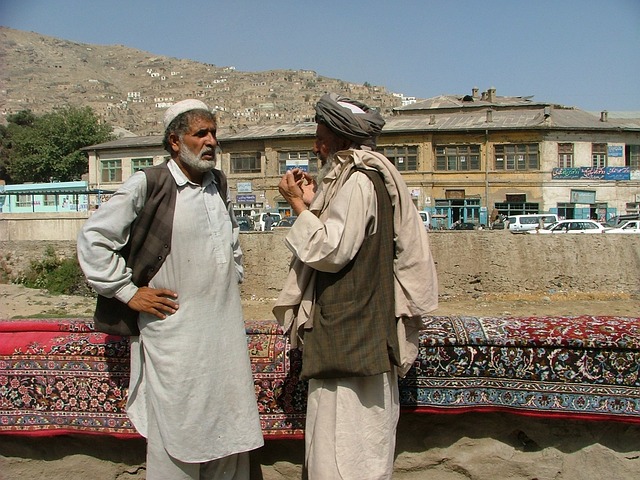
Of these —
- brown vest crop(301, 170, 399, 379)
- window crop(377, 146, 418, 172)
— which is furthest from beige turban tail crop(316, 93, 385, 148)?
window crop(377, 146, 418, 172)

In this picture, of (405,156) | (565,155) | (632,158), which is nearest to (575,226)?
(565,155)

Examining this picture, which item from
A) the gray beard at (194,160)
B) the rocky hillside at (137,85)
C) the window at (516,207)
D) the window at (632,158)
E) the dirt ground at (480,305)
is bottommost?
the dirt ground at (480,305)

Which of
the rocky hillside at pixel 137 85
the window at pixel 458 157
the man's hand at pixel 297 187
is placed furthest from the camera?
the rocky hillside at pixel 137 85

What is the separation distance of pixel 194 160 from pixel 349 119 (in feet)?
1.91

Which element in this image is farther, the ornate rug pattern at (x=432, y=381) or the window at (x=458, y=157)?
the window at (x=458, y=157)

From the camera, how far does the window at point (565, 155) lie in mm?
32000

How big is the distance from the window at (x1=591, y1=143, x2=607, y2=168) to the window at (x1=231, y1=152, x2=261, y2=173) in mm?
18520

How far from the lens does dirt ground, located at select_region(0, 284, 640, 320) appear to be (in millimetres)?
15828

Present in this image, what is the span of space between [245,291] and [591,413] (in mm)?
16006

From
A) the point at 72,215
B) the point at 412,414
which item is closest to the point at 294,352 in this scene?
the point at 412,414

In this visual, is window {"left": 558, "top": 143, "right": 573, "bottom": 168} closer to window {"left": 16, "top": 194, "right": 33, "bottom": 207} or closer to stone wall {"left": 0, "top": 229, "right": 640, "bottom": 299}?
stone wall {"left": 0, "top": 229, "right": 640, "bottom": 299}

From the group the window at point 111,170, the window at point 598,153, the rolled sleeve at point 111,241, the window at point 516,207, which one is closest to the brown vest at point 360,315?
the rolled sleeve at point 111,241

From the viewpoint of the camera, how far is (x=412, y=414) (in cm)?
277

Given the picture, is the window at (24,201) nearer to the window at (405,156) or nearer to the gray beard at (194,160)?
the window at (405,156)
